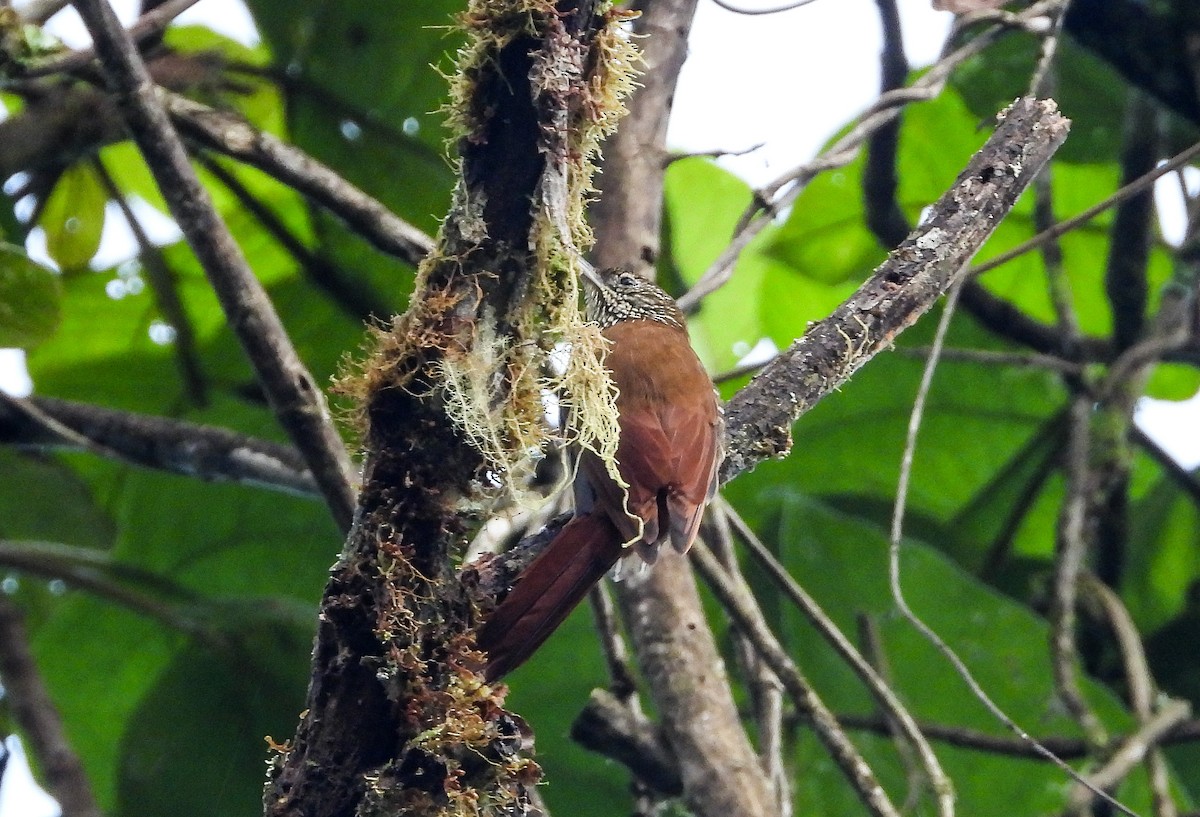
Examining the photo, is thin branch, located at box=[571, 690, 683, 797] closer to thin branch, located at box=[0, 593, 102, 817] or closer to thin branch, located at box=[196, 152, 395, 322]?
thin branch, located at box=[0, 593, 102, 817]

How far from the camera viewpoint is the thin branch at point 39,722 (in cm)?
263

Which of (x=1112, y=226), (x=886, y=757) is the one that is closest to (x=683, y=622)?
(x=886, y=757)

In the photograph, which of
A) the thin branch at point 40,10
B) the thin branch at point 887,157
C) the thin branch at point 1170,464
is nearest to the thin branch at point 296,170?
the thin branch at point 40,10

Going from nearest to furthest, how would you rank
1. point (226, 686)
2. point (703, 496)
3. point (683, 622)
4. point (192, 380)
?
1. point (703, 496)
2. point (683, 622)
3. point (226, 686)
4. point (192, 380)

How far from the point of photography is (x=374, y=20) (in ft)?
11.7

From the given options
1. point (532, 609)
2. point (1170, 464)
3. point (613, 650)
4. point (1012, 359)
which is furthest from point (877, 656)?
point (532, 609)

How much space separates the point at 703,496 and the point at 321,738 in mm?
962

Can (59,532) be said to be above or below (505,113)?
above

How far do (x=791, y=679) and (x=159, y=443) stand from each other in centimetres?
138

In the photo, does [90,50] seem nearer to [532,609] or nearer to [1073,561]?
[532,609]

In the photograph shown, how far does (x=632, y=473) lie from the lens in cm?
232

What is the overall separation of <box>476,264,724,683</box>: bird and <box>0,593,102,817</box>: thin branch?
4.05 ft

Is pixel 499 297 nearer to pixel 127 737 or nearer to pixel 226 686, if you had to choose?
pixel 226 686

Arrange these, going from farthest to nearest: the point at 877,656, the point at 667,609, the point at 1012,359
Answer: the point at 877,656
the point at 1012,359
the point at 667,609
